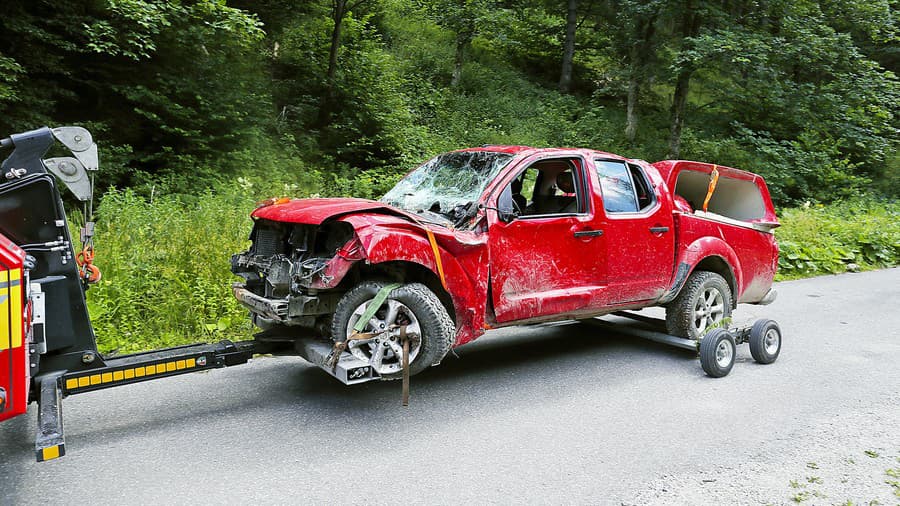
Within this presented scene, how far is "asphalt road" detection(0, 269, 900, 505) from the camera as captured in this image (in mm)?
3598

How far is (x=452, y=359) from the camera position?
20.2 feet

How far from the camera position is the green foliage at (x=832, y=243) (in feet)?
40.1

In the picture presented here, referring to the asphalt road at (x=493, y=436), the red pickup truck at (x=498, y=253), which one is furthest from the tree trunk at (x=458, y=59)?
the asphalt road at (x=493, y=436)

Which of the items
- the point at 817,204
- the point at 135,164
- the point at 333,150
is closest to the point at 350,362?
the point at 135,164

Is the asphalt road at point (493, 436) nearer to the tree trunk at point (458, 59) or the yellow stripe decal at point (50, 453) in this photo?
the yellow stripe decal at point (50, 453)

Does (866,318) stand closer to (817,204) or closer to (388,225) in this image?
(388,225)

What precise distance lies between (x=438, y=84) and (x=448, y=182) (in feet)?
50.6

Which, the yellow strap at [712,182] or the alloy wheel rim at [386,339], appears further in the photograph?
the yellow strap at [712,182]

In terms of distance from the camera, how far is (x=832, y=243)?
1314 cm

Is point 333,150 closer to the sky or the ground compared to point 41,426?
closer to the sky

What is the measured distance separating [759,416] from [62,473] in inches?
184

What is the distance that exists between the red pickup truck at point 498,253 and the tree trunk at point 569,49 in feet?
55.8

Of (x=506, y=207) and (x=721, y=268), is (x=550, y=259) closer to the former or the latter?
(x=506, y=207)

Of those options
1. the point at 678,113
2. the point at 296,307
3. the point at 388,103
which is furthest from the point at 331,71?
the point at 296,307
